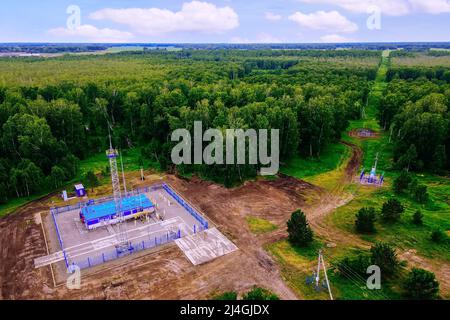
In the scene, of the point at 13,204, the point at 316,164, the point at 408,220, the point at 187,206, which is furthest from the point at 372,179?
the point at 13,204

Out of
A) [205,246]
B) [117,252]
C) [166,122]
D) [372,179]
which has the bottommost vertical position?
[205,246]

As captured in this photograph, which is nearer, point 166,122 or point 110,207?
point 110,207

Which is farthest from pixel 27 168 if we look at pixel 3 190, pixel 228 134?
pixel 228 134

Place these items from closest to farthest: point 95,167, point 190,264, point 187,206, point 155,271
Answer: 1. point 155,271
2. point 190,264
3. point 187,206
4. point 95,167

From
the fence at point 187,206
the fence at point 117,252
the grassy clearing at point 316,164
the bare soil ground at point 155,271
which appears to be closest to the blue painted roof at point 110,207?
the fence at point 187,206

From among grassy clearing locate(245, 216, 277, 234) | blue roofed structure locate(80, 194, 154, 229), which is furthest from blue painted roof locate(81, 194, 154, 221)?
grassy clearing locate(245, 216, 277, 234)

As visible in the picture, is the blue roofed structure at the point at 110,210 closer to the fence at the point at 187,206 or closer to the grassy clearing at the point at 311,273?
the fence at the point at 187,206

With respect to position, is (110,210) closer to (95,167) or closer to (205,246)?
(205,246)

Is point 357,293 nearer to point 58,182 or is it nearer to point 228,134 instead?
point 228,134
